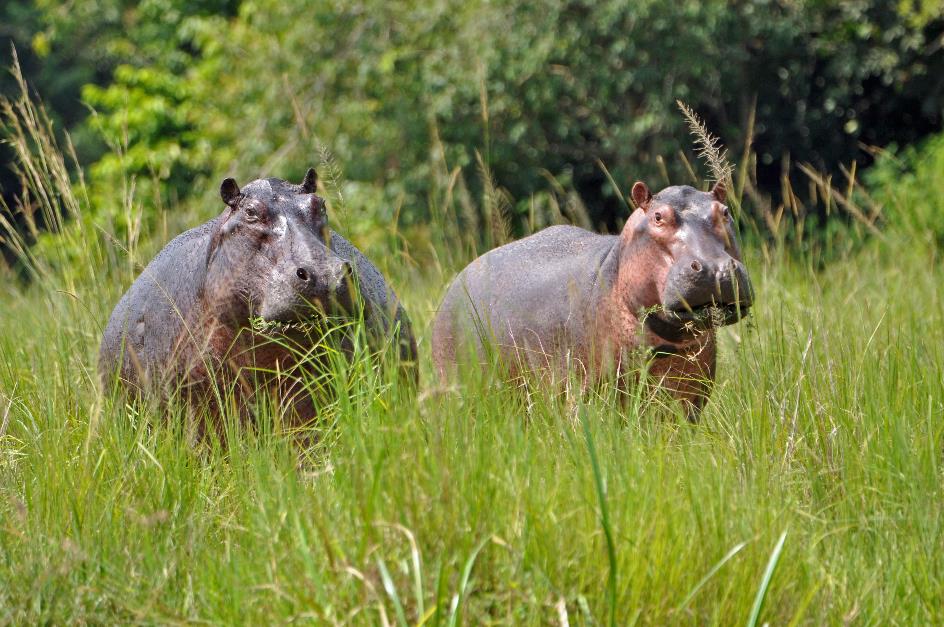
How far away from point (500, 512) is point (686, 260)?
140 cm

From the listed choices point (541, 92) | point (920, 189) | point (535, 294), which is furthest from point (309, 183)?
point (920, 189)

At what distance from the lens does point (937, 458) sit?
11.0ft

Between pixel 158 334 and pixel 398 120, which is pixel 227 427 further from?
pixel 398 120

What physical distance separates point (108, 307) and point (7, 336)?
0.36m

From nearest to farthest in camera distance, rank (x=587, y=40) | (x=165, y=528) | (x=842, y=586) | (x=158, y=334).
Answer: (x=842, y=586) → (x=165, y=528) → (x=158, y=334) → (x=587, y=40)

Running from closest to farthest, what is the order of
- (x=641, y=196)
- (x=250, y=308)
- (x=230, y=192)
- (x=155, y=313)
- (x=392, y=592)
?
(x=392, y=592) → (x=250, y=308) → (x=230, y=192) → (x=155, y=313) → (x=641, y=196)

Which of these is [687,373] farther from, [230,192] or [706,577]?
[706,577]

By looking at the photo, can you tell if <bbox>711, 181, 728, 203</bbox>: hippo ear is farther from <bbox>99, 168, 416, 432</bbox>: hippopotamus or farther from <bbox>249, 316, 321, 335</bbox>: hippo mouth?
<bbox>249, 316, 321, 335</bbox>: hippo mouth

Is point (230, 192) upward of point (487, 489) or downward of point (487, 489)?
upward

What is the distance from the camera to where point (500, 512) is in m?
2.69

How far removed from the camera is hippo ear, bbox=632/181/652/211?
420cm

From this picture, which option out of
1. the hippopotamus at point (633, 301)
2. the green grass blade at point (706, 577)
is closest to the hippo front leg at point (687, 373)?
the hippopotamus at point (633, 301)

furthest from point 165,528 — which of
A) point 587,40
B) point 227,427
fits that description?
point 587,40

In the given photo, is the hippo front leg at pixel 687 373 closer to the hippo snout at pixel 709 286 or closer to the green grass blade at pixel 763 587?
the hippo snout at pixel 709 286
